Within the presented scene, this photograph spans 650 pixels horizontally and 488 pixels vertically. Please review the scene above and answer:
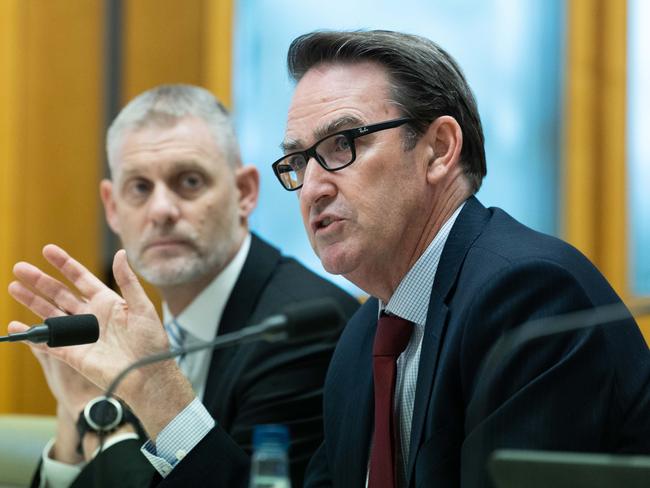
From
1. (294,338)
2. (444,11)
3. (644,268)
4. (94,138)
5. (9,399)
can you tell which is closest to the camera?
(294,338)

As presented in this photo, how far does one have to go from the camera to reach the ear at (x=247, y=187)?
8.57ft

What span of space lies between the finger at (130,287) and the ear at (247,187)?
68 cm

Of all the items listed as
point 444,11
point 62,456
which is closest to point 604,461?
point 62,456

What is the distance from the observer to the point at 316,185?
1769 millimetres

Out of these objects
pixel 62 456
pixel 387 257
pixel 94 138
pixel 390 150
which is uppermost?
pixel 94 138

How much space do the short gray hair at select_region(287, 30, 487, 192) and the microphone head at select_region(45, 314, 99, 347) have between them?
631 millimetres

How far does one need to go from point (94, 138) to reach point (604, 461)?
9.52ft

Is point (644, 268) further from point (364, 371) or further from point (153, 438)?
point (153, 438)

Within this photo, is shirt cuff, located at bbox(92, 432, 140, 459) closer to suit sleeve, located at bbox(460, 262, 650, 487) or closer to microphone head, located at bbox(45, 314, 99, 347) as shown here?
microphone head, located at bbox(45, 314, 99, 347)

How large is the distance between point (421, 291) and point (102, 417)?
82cm

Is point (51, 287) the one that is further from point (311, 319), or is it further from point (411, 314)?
point (311, 319)

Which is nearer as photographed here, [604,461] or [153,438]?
[604,461]

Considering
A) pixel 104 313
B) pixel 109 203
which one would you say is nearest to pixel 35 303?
pixel 104 313

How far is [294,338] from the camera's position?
128cm
